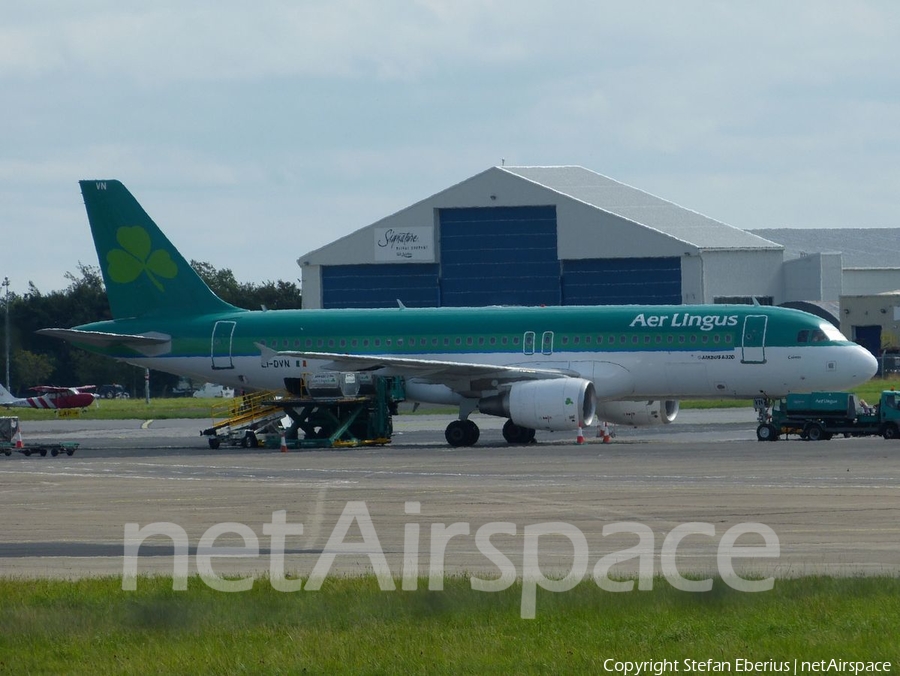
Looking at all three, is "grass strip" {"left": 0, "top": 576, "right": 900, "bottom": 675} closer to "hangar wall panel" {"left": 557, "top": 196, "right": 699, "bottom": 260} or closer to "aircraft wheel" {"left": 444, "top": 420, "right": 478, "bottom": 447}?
"aircraft wheel" {"left": 444, "top": 420, "right": 478, "bottom": 447}

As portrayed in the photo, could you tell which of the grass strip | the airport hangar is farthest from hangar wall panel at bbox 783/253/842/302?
the grass strip

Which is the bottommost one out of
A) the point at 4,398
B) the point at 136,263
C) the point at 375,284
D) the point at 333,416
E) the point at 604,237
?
the point at 4,398

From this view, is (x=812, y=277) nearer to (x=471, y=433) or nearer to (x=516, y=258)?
(x=516, y=258)

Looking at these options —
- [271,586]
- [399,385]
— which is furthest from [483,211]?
[271,586]

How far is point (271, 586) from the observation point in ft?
46.5

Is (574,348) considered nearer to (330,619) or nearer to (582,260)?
(330,619)

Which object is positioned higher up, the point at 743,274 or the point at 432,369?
the point at 743,274

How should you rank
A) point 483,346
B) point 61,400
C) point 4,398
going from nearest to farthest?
point 483,346 < point 4,398 < point 61,400

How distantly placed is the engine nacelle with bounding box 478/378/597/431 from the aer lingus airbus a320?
4cm

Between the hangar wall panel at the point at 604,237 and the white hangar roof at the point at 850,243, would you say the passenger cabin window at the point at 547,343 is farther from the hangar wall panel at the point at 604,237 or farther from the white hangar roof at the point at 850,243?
the white hangar roof at the point at 850,243

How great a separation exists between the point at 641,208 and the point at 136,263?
2278 inches

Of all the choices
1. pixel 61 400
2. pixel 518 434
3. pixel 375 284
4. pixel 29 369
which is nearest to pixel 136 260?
pixel 518 434

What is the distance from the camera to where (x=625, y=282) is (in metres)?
90.2

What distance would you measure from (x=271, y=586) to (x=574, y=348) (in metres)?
27.9
